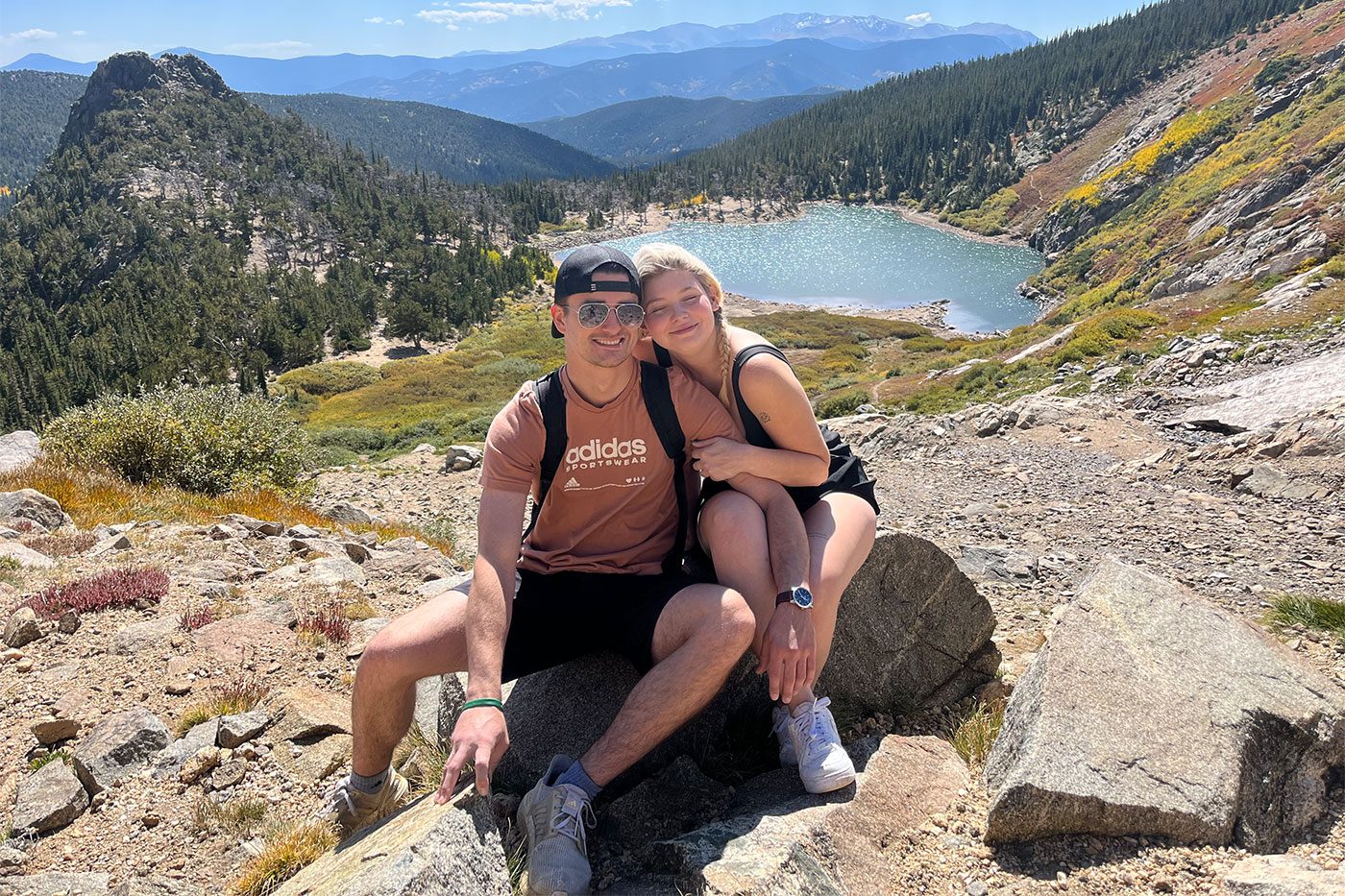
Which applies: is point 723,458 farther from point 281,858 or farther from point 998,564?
point 998,564

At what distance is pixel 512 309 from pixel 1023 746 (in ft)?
270

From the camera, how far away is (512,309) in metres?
81.8

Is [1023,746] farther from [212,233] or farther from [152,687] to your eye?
[212,233]

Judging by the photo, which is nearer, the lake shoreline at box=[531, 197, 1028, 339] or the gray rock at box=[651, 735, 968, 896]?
the gray rock at box=[651, 735, 968, 896]

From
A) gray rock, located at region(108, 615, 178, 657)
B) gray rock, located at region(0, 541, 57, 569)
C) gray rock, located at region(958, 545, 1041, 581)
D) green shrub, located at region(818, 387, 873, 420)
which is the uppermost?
gray rock, located at region(0, 541, 57, 569)

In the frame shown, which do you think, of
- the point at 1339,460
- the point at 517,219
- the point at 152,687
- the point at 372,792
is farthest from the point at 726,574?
the point at 517,219

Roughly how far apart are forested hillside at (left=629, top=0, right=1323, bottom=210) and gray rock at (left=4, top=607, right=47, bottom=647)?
430ft

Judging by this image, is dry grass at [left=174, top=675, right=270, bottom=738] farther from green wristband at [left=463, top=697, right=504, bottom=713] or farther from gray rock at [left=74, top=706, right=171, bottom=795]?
green wristband at [left=463, top=697, right=504, bottom=713]

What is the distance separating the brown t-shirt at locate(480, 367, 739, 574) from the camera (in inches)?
146

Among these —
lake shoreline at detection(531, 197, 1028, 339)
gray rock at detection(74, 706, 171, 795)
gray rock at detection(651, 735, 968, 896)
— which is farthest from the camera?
lake shoreline at detection(531, 197, 1028, 339)

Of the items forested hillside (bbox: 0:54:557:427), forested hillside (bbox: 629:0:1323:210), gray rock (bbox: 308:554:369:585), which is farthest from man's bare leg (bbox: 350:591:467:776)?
forested hillside (bbox: 629:0:1323:210)

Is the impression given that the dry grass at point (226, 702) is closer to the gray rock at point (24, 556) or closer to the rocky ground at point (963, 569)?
the rocky ground at point (963, 569)

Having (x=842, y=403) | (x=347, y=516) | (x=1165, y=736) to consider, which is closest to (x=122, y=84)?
(x=842, y=403)

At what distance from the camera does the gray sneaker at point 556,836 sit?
9.17ft
